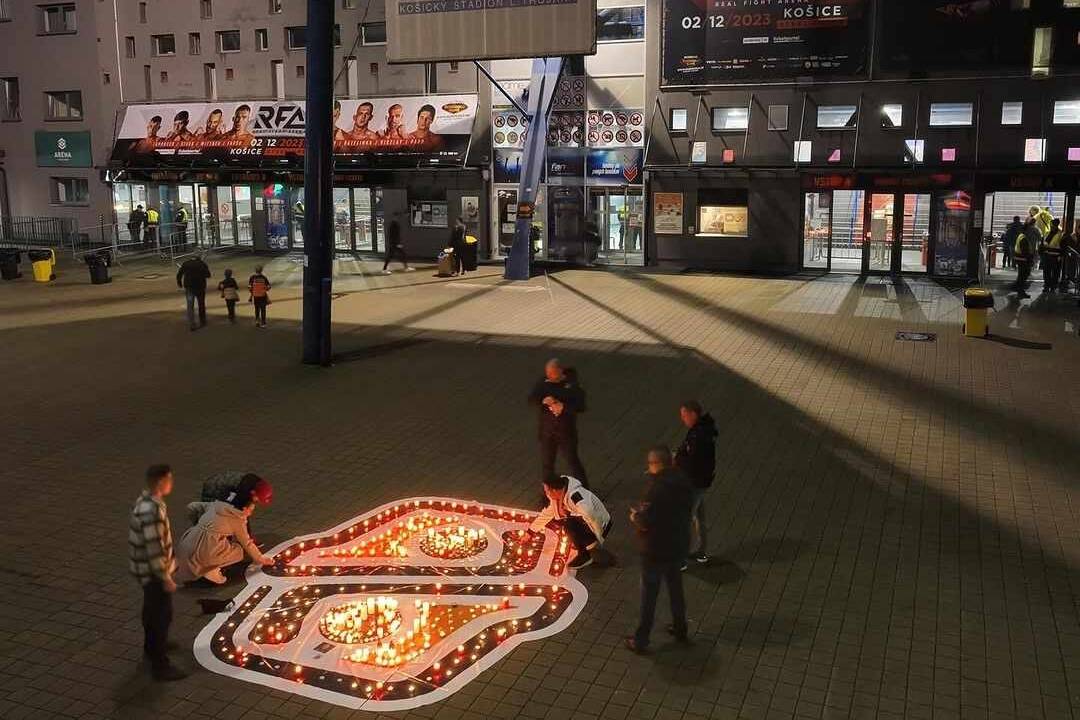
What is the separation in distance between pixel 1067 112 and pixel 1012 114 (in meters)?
1.30

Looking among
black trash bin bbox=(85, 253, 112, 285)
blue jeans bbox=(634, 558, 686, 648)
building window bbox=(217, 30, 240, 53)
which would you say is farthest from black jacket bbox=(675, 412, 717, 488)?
building window bbox=(217, 30, 240, 53)

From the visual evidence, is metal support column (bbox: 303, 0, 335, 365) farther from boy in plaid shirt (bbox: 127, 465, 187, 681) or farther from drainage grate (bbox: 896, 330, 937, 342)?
drainage grate (bbox: 896, 330, 937, 342)

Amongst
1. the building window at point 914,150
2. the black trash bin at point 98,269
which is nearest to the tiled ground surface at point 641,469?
the black trash bin at point 98,269

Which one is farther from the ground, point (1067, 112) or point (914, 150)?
point (1067, 112)

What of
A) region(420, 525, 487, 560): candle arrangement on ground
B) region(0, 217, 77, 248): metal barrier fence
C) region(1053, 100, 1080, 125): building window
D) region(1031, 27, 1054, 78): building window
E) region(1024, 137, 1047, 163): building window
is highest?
region(1031, 27, 1054, 78): building window

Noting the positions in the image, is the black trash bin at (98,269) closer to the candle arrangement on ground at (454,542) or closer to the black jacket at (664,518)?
the candle arrangement on ground at (454,542)

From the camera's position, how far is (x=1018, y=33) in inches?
1011

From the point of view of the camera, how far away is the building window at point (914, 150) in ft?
89.8

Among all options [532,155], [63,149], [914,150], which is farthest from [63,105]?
[914,150]

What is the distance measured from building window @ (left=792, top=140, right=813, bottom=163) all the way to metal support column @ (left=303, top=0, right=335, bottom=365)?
616 inches

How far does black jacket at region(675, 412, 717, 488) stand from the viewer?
8.65 m

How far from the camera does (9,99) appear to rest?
3969 cm

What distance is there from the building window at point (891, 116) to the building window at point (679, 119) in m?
5.58

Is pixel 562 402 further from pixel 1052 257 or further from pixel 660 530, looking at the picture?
pixel 1052 257
